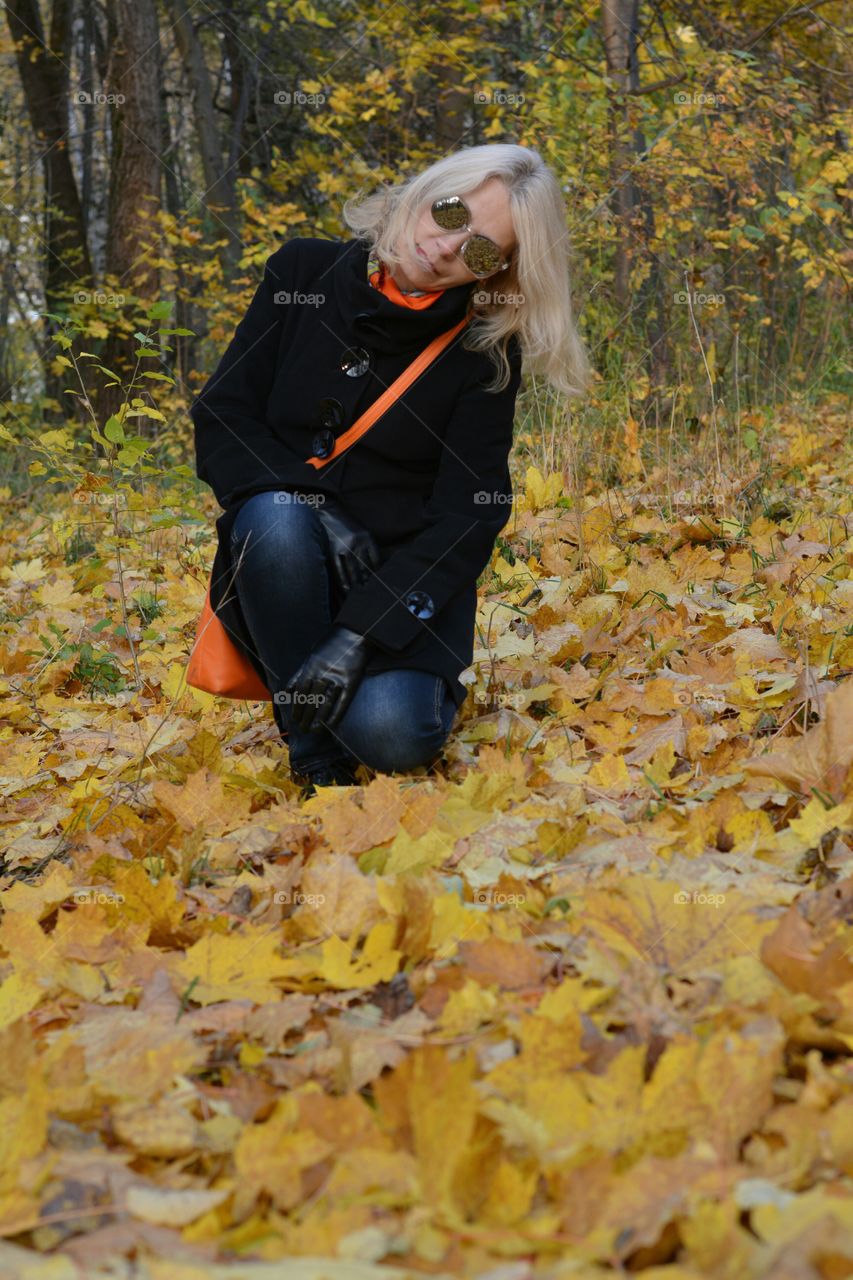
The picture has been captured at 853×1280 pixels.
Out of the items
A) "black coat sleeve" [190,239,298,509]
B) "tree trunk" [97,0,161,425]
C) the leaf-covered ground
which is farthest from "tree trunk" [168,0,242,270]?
the leaf-covered ground

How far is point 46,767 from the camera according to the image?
8.36 feet

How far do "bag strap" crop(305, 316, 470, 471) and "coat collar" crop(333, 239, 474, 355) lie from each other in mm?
19

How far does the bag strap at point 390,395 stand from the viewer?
2441 millimetres

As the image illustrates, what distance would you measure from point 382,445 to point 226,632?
514mm

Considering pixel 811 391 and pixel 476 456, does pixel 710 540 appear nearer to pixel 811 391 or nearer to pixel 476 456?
pixel 476 456

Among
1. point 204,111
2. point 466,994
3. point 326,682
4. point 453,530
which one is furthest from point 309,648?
point 204,111

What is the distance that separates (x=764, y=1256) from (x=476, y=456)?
6.00 feet

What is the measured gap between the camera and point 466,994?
1217 mm

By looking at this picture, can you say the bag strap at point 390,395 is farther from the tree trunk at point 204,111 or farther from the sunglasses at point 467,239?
the tree trunk at point 204,111

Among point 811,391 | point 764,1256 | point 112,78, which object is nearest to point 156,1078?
point 764,1256

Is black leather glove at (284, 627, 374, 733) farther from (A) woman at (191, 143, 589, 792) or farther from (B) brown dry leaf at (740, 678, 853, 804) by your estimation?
(B) brown dry leaf at (740, 678, 853, 804)

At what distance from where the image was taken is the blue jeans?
2.25 metres

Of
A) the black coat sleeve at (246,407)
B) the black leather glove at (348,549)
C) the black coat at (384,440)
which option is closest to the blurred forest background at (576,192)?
the black coat sleeve at (246,407)

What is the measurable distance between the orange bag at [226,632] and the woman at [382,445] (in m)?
0.02
